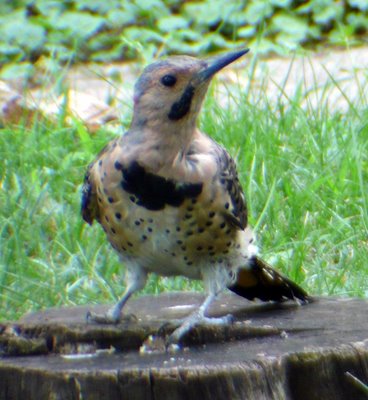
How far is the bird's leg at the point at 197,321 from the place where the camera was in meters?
3.91

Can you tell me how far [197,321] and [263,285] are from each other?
670 millimetres

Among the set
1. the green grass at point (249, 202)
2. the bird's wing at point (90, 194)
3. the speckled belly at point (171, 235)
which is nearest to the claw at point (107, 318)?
the speckled belly at point (171, 235)

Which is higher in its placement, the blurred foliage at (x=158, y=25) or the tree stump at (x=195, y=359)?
the tree stump at (x=195, y=359)

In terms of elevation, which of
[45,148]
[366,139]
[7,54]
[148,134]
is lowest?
[7,54]

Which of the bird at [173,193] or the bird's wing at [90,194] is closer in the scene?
the bird at [173,193]

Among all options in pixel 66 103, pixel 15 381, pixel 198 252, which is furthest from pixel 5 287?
pixel 66 103

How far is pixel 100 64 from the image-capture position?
12.0 metres

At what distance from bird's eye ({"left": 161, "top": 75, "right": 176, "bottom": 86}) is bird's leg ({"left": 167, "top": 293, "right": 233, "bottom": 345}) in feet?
2.64

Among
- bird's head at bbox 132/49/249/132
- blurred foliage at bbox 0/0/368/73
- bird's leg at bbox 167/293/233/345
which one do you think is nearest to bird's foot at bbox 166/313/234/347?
bird's leg at bbox 167/293/233/345

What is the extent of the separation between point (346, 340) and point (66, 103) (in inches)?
177

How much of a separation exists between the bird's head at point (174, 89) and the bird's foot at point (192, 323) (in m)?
0.66

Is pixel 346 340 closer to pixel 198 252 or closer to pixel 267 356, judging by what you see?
pixel 267 356

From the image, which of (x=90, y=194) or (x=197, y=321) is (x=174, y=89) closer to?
(x=90, y=194)

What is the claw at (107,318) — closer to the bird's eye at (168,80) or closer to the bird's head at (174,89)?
the bird's head at (174,89)
